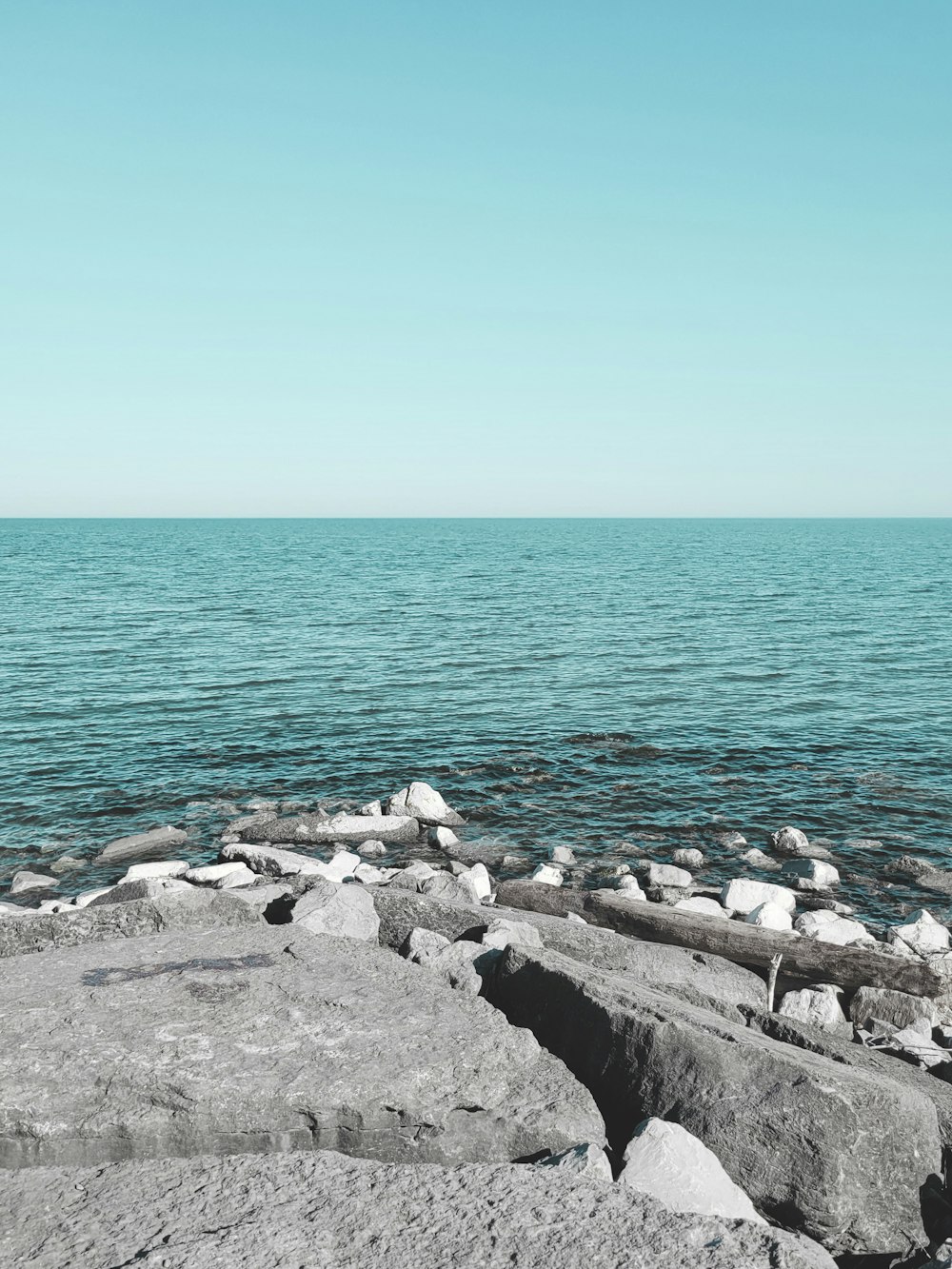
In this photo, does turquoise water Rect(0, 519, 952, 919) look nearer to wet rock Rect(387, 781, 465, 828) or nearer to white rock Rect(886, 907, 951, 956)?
wet rock Rect(387, 781, 465, 828)

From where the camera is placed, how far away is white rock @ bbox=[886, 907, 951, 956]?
44.8 feet

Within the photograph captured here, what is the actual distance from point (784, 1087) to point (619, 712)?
21.9m

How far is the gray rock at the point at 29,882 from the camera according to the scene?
16359 mm

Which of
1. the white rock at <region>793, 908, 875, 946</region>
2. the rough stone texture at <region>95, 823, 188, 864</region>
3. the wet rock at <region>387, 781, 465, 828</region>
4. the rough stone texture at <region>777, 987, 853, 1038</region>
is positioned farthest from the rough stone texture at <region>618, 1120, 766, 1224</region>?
the rough stone texture at <region>95, 823, 188, 864</region>

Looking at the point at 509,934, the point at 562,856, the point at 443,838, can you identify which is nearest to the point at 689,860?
the point at 562,856

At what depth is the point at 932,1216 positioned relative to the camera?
22.5 ft

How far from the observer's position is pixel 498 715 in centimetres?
2858

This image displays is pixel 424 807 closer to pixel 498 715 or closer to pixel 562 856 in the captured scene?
pixel 562 856

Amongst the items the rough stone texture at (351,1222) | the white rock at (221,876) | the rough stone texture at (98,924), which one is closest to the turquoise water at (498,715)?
the white rock at (221,876)

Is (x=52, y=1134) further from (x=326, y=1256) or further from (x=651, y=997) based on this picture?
(x=651, y=997)

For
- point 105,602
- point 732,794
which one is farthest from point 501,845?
point 105,602

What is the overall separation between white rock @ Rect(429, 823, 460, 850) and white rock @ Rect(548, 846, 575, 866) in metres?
1.98

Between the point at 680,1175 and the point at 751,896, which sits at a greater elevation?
the point at 680,1175

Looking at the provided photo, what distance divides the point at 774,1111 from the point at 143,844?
1439 cm
